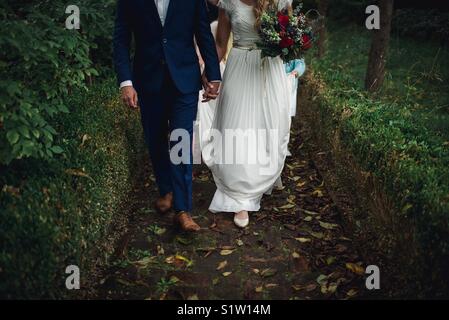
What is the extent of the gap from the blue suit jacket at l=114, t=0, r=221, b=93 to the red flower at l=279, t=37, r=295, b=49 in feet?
2.08

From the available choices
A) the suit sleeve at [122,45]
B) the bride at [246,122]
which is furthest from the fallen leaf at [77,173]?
the bride at [246,122]

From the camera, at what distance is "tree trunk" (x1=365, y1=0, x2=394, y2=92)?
767 cm

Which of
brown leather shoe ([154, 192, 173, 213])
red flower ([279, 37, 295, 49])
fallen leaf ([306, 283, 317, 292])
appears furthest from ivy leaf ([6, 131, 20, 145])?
red flower ([279, 37, 295, 49])

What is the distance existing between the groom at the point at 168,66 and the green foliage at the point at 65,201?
51 centimetres

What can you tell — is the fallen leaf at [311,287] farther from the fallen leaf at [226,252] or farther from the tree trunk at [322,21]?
the tree trunk at [322,21]

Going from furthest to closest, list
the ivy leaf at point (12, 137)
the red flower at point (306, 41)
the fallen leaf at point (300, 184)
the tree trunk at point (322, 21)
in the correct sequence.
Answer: the tree trunk at point (322, 21)
the fallen leaf at point (300, 184)
the red flower at point (306, 41)
the ivy leaf at point (12, 137)

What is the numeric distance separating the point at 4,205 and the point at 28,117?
26.1 inches

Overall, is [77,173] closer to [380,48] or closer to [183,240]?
[183,240]

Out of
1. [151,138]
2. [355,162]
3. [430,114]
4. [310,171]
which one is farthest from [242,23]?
[430,114]

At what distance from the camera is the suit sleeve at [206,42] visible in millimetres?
4473

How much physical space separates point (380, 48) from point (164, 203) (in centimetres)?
464

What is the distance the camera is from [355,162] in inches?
192

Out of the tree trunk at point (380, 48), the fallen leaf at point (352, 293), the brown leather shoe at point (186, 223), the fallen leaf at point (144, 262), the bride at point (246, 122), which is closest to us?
the fallen leaf at point (352, 293)
